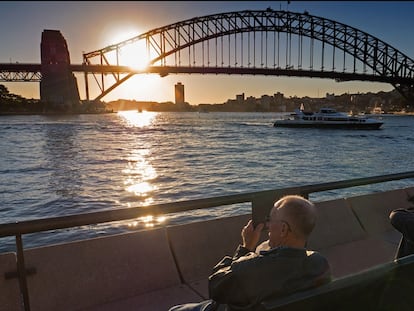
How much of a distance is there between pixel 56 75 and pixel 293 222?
88034 millimetres

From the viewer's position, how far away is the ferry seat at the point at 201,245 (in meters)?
3.44

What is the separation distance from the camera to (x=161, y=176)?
58.4ft

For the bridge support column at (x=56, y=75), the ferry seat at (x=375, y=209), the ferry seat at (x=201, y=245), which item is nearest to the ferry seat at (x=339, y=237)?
the ferry seat at (x=375, y=209)

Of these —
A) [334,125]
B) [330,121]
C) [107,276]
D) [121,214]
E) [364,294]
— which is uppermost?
[121,214]

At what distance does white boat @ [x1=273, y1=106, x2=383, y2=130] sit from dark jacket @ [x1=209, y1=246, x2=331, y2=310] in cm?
5660

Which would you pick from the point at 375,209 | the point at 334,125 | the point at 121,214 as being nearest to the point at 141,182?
the point at 375,209

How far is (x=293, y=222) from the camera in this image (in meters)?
1.79

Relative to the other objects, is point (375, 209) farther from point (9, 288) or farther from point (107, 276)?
point (9, 288)

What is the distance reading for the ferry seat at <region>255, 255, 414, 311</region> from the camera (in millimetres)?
1459

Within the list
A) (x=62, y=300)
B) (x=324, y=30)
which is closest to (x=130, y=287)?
(x=62, y=300)

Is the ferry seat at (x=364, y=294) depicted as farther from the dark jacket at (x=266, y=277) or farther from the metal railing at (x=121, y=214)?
the metal railing at (x=121, y=214)

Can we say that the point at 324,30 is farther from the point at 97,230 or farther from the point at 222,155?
the point at 97,230

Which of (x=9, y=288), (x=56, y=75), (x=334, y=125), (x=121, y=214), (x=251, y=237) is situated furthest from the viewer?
(x=56, y=75)

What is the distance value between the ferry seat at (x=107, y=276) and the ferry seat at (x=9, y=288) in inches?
4.6
